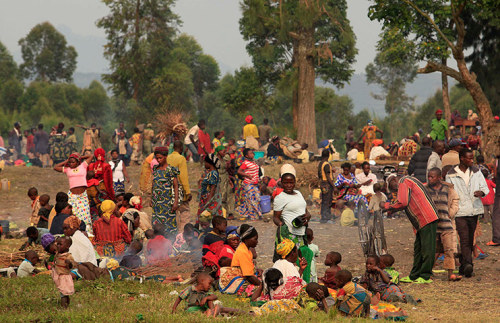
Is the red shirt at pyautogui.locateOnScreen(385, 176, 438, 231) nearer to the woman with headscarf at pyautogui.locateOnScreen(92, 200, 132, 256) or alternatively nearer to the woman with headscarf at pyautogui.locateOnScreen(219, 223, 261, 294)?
the woman with headscarf at pyautogui.locateOnScreen(219, 223, 261, 294)

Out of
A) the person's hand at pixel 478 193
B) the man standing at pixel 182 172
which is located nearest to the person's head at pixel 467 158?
the person's hand at pixel 478 193

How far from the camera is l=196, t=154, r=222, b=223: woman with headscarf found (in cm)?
1195

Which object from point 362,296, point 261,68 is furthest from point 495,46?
point 362,296

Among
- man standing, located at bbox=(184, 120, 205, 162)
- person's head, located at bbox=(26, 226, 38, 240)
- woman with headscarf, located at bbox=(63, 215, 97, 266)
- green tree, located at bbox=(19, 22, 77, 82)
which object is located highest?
green tree, located at bbox=(19, 22, 77, 82)

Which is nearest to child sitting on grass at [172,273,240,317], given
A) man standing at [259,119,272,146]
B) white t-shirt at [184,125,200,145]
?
white t-shirt at [184,125,200,145]

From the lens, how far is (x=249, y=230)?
27.2 ft

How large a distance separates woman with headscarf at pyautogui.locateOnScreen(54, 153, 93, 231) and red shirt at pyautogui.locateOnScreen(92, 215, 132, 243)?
29.2 inches

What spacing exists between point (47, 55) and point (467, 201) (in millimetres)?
66453

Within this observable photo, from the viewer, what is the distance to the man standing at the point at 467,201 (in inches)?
393

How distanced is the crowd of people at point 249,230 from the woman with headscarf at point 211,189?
2 cm

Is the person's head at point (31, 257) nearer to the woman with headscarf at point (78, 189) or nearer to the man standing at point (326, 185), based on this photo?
the woman with headscarf at point (78, 189)

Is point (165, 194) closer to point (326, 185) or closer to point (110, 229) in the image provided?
point (110, 229)

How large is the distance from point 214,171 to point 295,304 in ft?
15.7

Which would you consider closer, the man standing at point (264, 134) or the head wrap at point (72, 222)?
the head wrap at point (72, 222)
